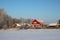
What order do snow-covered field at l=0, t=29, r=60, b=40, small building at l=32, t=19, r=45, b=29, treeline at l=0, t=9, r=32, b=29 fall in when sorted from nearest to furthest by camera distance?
snow-covered field at l=0, t=29, r=60, b=40 < treeline at l=0, t=9, r=32, b=29 < small building at l=32, t=19, r=45, b=29

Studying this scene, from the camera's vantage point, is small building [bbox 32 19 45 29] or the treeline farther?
small building [bbox 32 19 45 29]

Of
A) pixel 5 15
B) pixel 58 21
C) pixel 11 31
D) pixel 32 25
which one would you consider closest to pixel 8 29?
pixel 11 31

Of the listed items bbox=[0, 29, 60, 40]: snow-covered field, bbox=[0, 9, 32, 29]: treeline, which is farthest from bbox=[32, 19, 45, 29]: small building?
bbox=[0, 29, 60, 40]: snow-covered field

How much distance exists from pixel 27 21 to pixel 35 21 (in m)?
0.44

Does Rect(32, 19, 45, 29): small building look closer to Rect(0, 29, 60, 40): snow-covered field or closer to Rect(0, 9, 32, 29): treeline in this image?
Rect(0, 9, 32, 29): treeline

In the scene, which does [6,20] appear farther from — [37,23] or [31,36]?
[31,36]

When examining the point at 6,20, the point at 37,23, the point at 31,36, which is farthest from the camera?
the point at 37,23

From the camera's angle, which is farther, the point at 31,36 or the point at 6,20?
the point at 6,20

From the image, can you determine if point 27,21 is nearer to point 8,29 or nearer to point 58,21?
point 8,29

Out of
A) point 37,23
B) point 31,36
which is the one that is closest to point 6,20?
point 37,23

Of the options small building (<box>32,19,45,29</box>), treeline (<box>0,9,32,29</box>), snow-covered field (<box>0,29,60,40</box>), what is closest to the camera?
snow-covered field (<box>0,29,60,40</box>)

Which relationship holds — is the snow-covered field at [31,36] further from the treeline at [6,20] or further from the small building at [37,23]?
the small building at [37,23]

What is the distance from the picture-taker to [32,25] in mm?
3994

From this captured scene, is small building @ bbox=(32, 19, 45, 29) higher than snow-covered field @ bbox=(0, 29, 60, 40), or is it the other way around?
small building @ bbox=(32, 19, 45, 29)
